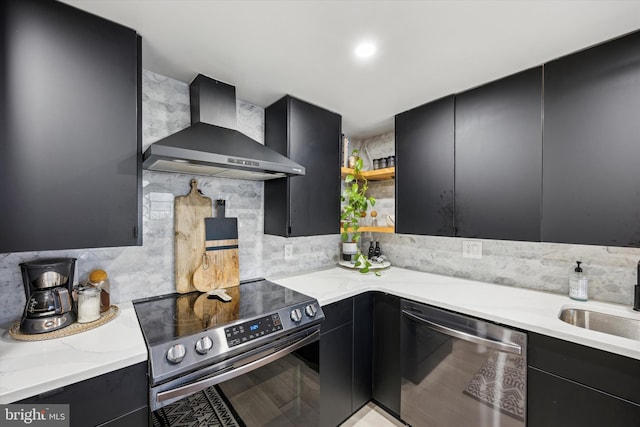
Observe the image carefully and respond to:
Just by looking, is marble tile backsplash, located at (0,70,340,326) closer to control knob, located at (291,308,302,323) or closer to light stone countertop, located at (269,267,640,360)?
light stone countertop, located at (269,267,640,360)

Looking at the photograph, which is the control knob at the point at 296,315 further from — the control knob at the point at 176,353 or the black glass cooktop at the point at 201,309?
the control knob at the point at 176,353

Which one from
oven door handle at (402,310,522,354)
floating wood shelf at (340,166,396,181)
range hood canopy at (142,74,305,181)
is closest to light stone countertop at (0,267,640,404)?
oven door handle at (402,310,522,354)

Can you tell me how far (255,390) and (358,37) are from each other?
173cm

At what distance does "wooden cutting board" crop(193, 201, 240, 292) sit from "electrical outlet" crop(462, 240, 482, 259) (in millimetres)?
1746

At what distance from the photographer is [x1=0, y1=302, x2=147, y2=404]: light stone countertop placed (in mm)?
749

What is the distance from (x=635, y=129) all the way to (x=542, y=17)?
0.70 metres

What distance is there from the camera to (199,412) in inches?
39.4

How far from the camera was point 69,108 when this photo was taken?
40.3 inches

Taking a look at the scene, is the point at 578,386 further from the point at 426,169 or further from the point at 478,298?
the point at 426,169

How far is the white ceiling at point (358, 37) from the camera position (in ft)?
3.40

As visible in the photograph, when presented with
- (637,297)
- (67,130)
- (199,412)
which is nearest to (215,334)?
(199,412)

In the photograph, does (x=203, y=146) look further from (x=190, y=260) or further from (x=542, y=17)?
(x=542, y=17)

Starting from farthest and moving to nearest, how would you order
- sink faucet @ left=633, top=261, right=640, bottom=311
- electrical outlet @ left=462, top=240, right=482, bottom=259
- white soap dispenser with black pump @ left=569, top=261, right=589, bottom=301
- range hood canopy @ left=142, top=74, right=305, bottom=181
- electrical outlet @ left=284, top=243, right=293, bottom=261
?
electrical outlet @ left=284, top=243, right=293, bottom=261
electrical outlet @ left=462, top=240, right=482, bottom=259
white soap dispenser with black pump @ left=569, top=261, right=589, bottom=301
sink faucet @ left=633, top=261, right=640, bottom=311
range hood canopy @ left=142, top=74, right=305, bottom=181

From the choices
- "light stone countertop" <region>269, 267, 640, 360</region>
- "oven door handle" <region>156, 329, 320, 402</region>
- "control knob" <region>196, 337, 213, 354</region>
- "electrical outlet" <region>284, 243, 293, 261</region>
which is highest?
"electrical outlet" <region>284, 243, 293, 261</region>
